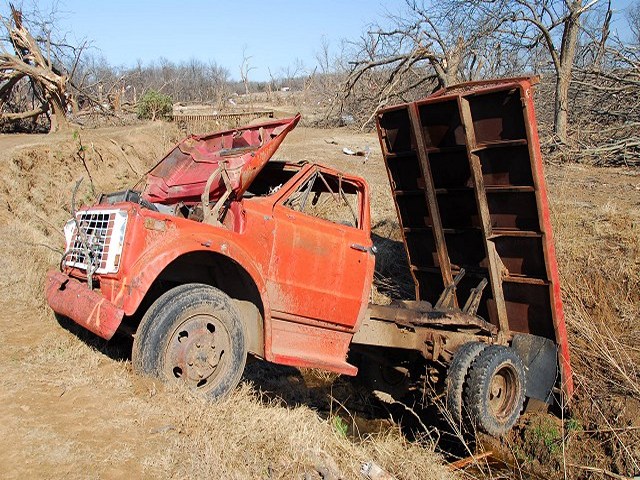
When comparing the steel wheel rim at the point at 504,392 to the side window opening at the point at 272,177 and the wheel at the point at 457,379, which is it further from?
the side window opening at the point at 272,177

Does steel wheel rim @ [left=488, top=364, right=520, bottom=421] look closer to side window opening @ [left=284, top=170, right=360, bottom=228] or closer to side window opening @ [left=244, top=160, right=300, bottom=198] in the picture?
side window opening @ [left=284, top=170, right=360, bottom=228]

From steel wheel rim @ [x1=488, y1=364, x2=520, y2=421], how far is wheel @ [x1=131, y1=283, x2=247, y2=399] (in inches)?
113

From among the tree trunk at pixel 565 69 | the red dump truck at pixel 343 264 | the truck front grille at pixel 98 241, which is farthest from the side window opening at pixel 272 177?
the tree trunk at pixel 565 69

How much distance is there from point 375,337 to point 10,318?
3.69 meters

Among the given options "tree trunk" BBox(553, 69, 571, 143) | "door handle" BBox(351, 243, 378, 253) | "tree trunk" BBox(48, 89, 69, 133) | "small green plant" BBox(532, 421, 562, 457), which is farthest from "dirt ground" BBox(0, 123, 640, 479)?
"tree trunk" BBox(48, 89, 69, 133)

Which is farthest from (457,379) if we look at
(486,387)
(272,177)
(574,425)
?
(272,177)

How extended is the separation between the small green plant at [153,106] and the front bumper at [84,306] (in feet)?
59.9

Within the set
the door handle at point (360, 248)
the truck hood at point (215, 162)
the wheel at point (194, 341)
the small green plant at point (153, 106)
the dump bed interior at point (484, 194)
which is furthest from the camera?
the small green plant at point (153, 106)

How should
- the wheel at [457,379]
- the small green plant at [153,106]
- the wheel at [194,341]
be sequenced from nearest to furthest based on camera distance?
the wheel at [194,341]
the wheel at [457,379]
the small green plant at [153,106]

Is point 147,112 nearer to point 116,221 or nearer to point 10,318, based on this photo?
point 10,318

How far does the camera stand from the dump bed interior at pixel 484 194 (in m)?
6.04

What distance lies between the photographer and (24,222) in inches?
426

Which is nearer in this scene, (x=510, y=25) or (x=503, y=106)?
(x=503, y=106)

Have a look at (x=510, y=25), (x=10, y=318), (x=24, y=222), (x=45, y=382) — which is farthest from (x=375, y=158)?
(x=45, y=382)
